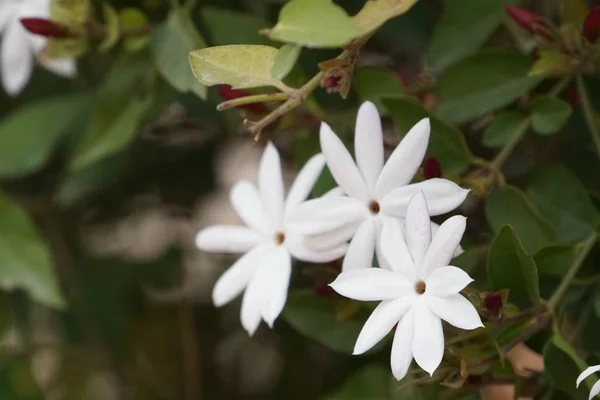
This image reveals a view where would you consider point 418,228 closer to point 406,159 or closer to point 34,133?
point 406,159

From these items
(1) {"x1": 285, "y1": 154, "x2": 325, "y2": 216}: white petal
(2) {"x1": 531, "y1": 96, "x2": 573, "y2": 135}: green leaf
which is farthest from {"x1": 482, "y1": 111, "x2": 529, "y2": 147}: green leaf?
(1) {"x1": 285, "y1": 154, "x2": 325, "y2": 216}: white petal

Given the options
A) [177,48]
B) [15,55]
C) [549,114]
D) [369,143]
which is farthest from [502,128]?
[15,55]

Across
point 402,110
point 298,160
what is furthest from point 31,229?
point 402,110

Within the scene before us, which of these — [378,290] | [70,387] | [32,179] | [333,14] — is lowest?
[70,387]

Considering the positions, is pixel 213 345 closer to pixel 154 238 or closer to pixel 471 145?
pixel 154 238

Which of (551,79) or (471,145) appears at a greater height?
(551,79)

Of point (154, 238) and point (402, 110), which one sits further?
point (154, 238)
